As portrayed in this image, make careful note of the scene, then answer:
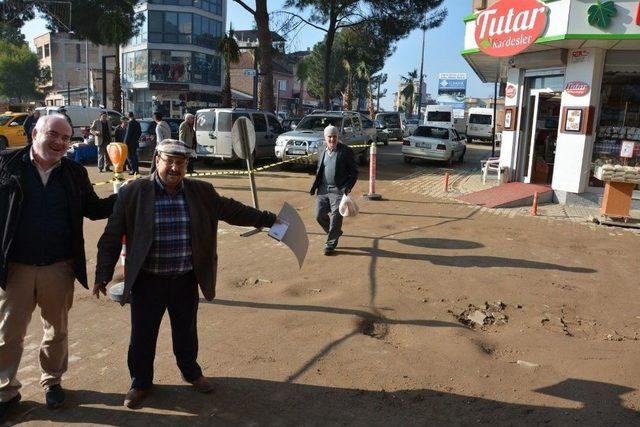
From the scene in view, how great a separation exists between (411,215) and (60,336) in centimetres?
787

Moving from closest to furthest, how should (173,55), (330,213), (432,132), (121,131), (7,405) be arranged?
1. (7,405)
2. (330,213)
3. (121,131)
4. (432,132)
5. (173,55)

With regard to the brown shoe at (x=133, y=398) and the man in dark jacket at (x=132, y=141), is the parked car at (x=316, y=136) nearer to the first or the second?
the man in dark jacket at (x=132, y=141)

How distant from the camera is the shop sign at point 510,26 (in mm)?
11070

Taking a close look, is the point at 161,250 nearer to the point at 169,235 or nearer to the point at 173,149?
the point at 169,235

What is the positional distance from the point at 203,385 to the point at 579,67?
1111 centimetres

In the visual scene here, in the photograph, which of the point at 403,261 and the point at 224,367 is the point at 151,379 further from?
the point at 403,261

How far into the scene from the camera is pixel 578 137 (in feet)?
38.2

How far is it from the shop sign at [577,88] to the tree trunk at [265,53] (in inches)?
528

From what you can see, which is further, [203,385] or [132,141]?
[132,141]

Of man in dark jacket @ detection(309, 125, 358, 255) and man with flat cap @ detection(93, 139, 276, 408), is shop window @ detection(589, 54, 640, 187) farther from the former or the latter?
man with flat cap @ detection(93, 139, 276, 408)

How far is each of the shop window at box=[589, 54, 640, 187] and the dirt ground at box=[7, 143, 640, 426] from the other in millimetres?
4618

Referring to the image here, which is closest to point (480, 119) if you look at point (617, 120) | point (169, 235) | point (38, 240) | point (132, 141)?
point (617, 120)

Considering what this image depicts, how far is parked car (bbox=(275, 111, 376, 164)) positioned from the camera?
51.2ft

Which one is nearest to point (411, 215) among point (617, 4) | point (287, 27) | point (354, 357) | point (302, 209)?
point (302, 209)
